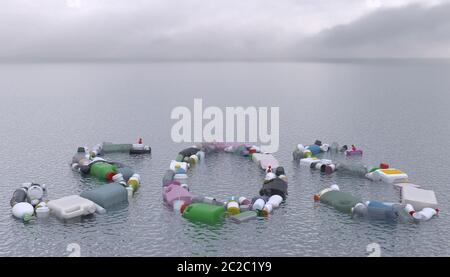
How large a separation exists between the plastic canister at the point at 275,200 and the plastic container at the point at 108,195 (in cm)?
1795

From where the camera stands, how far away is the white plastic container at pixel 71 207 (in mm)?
49062

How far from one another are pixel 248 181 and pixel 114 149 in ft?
94.6

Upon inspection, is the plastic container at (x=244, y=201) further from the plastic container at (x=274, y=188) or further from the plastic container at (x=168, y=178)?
the plastic container at (x=168, y=178)

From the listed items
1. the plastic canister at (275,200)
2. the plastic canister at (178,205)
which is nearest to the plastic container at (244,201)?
the plastic canister at (275,200)

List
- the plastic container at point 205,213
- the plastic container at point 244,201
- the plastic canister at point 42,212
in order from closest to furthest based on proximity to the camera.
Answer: the plastic container at point 205,213 → the plastic canister at point 42,212 → the plastic container at point 244,201

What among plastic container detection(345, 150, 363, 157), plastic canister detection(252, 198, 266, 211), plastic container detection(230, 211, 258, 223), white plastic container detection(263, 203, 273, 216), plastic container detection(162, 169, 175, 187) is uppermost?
plastic container detection(345, 150, 363, 157)

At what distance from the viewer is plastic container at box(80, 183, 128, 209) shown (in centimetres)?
5234

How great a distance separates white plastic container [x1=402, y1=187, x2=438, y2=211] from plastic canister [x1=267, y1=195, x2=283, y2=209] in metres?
14.9

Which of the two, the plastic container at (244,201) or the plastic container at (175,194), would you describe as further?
the plastic container at (175,194)

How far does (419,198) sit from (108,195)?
122 ft

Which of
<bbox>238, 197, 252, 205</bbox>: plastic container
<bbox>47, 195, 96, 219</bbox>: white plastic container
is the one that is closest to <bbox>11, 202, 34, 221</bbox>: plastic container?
<bbox>47, 195, 96, 219</bbox>: white plastic container

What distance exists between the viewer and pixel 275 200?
175 feet

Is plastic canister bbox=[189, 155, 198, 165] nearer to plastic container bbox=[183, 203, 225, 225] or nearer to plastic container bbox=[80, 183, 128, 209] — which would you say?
plastic container bbox=[80, 183, 128, 209]
